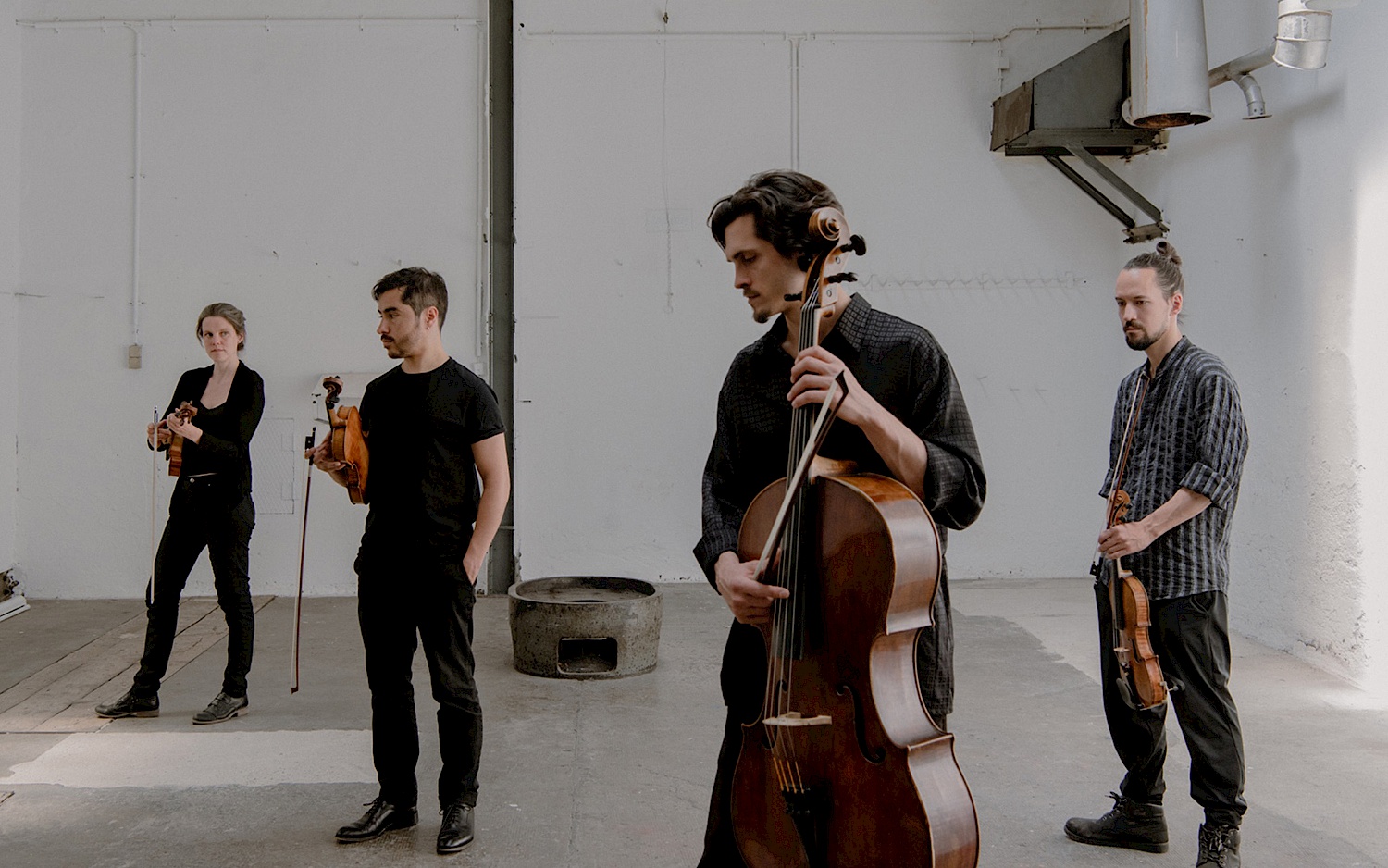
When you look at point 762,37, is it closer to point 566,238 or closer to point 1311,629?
point 566,238

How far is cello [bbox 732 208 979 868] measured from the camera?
1670 millimetres

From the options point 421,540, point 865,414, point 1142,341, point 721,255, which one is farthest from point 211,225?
point 865,414

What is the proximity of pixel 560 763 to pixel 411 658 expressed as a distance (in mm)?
969

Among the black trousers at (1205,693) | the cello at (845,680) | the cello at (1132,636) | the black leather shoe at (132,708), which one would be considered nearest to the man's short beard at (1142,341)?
the cello at (1132,636)

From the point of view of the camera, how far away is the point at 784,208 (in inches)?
73.4

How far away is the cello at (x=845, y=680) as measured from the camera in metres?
1.67

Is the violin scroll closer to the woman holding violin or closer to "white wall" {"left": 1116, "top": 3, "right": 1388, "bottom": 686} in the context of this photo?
the woman holding violin

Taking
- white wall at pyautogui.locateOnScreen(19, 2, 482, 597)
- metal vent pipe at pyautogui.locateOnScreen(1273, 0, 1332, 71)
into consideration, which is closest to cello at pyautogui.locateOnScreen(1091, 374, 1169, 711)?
metal vent pipe at pyautogui.locateOnScreen(1273, 0, 1332, 71)

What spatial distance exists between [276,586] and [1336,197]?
20.5ft

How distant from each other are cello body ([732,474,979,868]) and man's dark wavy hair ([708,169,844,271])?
397 mm

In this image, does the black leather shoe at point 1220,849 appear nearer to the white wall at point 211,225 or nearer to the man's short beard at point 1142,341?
the man's short beard at point 1142,341

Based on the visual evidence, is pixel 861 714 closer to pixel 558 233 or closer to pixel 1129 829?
pixel 1129 829

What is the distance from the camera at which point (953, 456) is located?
1.86 meters

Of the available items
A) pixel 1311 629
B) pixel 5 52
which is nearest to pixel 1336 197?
pixel 1311 629
